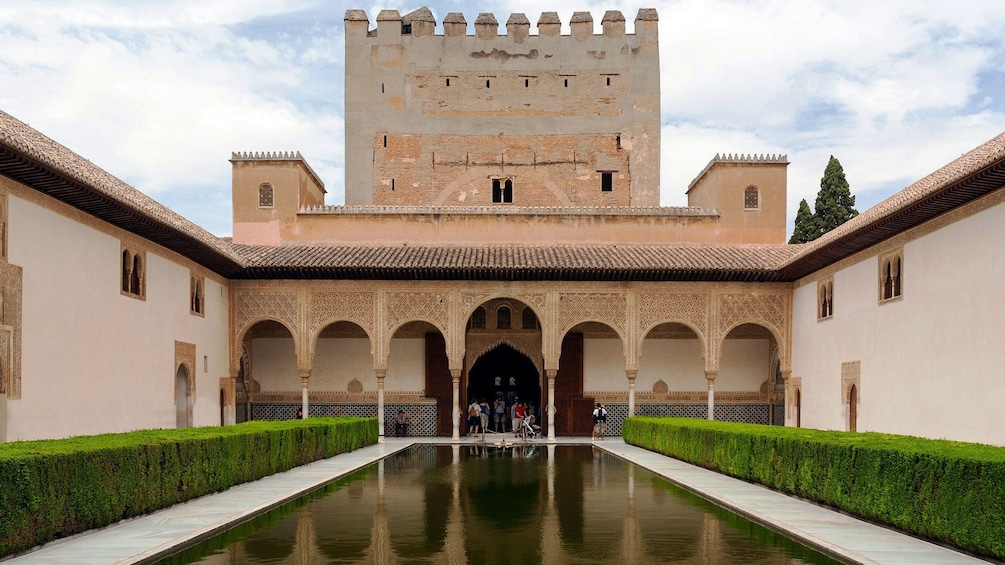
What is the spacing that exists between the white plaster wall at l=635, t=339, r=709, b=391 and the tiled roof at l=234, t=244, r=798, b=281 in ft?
7.70

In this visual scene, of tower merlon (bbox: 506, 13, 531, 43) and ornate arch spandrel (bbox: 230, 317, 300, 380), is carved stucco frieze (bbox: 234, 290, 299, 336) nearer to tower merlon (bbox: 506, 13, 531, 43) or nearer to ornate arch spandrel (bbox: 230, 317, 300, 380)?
ornate arch spandrel (bbox: 230, 317, 300, 380)

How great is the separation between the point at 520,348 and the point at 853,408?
848 cm

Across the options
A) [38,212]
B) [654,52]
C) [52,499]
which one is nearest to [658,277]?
[654,52]

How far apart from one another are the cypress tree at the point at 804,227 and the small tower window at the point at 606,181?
930cm

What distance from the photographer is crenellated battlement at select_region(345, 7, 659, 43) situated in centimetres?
3059

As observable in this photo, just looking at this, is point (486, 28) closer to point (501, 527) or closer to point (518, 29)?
point (518, 29)

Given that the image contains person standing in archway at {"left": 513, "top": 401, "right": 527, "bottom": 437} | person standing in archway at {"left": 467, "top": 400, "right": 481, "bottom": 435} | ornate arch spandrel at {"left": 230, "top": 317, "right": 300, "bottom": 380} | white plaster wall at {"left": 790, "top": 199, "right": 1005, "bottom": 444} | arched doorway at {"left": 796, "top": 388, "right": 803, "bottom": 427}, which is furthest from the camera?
person standing in archway at {"left": 467, "top": 400, "right": 481, "bottom": 435}

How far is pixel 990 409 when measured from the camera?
12.4m

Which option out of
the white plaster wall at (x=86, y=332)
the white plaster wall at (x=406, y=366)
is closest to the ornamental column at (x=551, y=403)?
the white plaster wall at (x=406, y=366)

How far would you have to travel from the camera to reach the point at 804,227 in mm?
35656

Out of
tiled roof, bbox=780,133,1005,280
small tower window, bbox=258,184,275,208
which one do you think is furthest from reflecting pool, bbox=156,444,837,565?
small tower window, bbox=258,184,275,208

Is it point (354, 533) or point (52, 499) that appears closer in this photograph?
point (52, 499)

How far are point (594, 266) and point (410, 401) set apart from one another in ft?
18.8

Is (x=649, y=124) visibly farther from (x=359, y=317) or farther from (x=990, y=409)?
(x=990, y=409)
